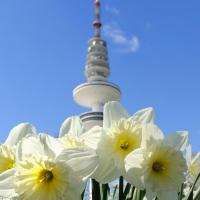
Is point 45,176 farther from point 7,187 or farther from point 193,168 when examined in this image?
point 193,168

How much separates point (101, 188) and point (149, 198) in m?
0.15

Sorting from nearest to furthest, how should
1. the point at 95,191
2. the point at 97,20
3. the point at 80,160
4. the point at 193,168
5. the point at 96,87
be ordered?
1. the point at 80,160
2. the point at 95,191
3. the point at 193,168
4. the point at 96,87
5. the point at 97,20

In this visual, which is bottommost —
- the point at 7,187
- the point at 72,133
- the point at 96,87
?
the point at 7,187

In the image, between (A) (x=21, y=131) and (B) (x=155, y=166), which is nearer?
(B) (x=155, y=166)

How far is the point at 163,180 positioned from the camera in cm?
70

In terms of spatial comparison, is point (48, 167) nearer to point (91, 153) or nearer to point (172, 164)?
point (91, 153)

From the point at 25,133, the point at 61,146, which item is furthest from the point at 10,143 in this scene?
the point at 61,146

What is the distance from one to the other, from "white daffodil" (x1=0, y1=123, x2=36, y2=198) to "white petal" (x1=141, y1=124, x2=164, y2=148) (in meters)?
0.20

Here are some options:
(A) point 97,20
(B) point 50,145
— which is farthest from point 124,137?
(A) point 97,20

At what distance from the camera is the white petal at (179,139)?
0.73 metres

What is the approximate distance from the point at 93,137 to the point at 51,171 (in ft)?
0.32

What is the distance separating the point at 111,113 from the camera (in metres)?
0.77

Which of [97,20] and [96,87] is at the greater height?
[97,20]

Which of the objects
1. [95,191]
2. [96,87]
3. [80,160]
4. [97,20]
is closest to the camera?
[80,160]
